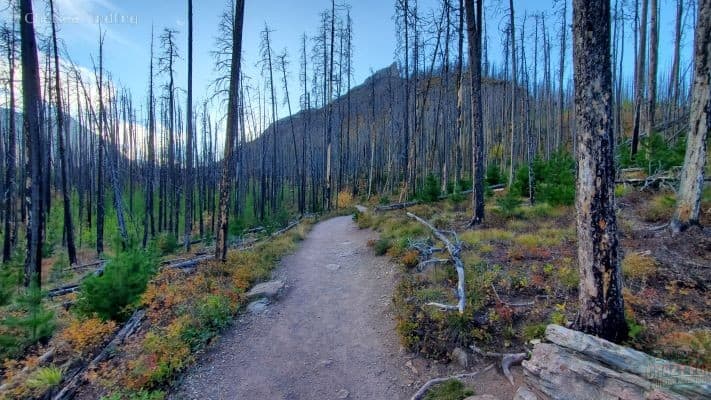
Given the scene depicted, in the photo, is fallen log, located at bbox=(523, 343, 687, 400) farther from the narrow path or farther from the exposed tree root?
the narrow path

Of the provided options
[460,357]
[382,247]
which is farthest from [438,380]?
[382,247]

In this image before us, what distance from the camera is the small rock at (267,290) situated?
7.18 meters

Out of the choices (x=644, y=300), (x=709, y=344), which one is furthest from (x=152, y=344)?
(x=644, y=300)

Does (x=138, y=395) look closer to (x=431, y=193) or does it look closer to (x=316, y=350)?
(x=316, y=350)

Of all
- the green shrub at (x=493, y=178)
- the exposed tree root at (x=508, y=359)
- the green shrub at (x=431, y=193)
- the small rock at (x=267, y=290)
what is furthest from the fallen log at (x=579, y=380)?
the green shrub at (x=493, y=178)

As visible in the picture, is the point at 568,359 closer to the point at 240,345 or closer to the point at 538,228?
the point at 240,345

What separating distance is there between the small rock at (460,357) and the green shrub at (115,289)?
6131 millimetres

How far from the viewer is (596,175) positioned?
3332 millimetres

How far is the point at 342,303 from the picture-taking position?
22.7 feet

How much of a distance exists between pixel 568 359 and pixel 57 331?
28.1ft

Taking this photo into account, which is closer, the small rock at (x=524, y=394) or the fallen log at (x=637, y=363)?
the fallen log at (x=637, y=363)

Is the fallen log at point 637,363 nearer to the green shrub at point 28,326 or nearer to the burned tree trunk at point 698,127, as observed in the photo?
Answer: the burned tree trunk at point 698,127

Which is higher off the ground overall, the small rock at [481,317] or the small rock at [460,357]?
the small rock at [481,317]

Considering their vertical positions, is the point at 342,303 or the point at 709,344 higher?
the point at 709,344
